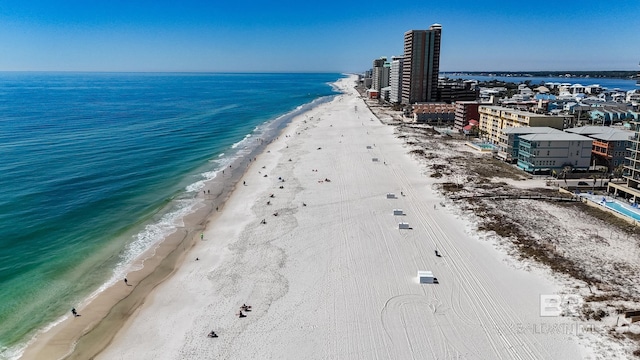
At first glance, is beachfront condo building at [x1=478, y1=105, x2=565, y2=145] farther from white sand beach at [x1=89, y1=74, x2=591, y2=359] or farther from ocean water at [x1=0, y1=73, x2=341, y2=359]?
ocean water at [x1=0, y1=73, x2=341, y2=359]

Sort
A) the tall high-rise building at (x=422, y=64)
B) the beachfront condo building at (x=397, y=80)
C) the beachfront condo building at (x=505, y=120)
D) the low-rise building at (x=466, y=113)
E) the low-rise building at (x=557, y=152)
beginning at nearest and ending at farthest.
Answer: the low-rise building at (x=557, y=152), the beachfront condo building at (x=505, y=120), the low-rise building at (x=466, y=113), the tall high-rise building at (x=422, y=64), the beachfront condo building at (x=397, y=80)

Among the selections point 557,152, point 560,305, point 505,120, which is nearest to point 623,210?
point 557,152

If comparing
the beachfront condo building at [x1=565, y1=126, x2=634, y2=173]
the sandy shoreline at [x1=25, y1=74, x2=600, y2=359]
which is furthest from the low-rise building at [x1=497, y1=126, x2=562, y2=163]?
the sandy shoreline at [x1=25, y1=74, x2=600, y2=359]

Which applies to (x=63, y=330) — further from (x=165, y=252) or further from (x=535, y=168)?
(x=535, y=168)

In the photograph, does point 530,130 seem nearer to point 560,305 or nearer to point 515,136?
point 515,136

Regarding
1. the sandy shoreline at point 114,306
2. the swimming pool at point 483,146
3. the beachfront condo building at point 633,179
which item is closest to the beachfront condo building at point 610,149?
the beachfront condo building at point 633,179

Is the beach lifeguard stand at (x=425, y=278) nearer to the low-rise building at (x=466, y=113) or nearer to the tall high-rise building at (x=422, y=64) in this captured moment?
the low-rise building at (x=466, y=113)
